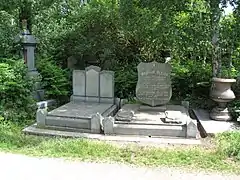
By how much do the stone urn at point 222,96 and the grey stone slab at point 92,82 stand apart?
3.15m

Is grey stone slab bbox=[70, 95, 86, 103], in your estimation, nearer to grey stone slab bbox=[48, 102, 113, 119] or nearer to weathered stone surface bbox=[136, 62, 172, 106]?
grey stone slab bbox=[48, 102, 113, 119]

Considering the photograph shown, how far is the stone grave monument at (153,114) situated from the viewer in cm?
724

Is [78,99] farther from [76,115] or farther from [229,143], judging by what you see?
[229,143]

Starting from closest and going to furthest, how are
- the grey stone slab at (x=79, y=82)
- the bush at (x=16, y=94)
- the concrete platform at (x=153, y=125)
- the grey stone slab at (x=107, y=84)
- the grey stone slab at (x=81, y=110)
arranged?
1. the concrete platform at (x=153, y=125)
2. the grey stone slab at (x=81, y=110)
3. the bush at (x=16, y=94)
4. the grey stone slab at (x=107, y=84)
5. the grey stone slab at (x=79, y=82)

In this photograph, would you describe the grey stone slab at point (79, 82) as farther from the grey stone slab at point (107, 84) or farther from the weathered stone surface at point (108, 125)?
the weathered stone surface at point (108, 125)

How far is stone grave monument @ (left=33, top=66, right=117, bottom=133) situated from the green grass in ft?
2.62

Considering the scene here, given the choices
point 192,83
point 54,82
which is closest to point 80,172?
point 54,82

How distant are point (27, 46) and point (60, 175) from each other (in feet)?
20.5

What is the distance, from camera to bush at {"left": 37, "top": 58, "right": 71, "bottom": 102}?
1041 centimetres

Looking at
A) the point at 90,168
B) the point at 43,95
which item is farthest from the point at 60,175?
the point at 43,95

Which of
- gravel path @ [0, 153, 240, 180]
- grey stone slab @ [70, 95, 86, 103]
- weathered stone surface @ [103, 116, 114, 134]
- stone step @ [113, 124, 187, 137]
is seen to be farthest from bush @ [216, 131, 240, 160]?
grey stone slab @ [70, 95, 86, 103]

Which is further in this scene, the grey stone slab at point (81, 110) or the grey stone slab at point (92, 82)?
the grey stone slab at point (92, 82)

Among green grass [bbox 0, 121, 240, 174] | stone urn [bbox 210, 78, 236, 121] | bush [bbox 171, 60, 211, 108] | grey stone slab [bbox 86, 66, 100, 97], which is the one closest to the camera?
green grass [bbox 0, 121, 240, 174]

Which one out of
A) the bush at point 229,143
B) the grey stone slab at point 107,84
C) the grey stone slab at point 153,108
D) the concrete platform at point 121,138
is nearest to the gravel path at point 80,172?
the bush at point 229,143
